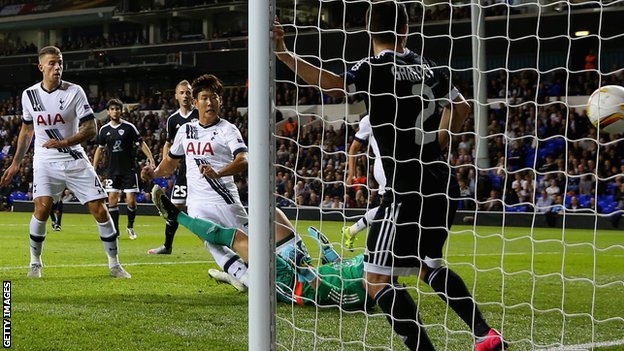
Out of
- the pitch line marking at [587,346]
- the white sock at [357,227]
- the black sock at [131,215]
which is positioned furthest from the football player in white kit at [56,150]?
the black sock at [131,215]

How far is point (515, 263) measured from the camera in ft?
33.1

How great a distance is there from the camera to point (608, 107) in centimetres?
436

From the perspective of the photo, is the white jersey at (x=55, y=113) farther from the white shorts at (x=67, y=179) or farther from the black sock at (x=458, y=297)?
the black sock at (x=458, y=297)

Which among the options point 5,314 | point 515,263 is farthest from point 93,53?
point 5,314

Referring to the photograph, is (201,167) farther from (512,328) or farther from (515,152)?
(515,152)

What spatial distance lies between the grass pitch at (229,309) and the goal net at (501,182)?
0.03 metres

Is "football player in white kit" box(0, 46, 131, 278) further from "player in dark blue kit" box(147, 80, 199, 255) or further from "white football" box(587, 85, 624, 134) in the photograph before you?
"white football" box(587, 85, 624, 134)

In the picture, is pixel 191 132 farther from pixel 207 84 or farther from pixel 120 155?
pixel 120 155

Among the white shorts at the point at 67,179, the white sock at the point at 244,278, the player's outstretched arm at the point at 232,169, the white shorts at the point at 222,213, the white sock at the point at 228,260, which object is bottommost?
the white sock at the point at 244,278

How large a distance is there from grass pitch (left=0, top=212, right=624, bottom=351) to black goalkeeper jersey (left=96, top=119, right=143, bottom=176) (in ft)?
7.42

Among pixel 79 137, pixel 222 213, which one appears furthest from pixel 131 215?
pixel 222 213

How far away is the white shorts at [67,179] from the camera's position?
25.2 feet

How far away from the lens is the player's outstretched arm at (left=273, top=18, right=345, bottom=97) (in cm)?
395

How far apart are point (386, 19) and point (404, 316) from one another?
141cm
